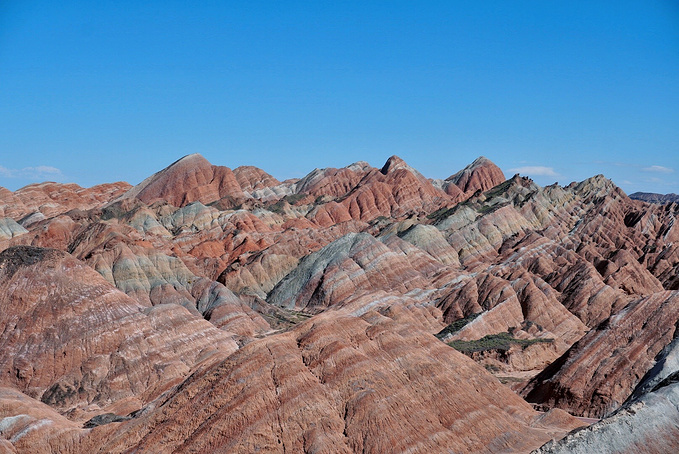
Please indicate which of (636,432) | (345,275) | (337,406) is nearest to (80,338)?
(337,406)

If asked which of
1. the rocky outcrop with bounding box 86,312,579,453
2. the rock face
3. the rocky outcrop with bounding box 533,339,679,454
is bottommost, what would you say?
the rocky outcrop with bounding box 533,339,679,454

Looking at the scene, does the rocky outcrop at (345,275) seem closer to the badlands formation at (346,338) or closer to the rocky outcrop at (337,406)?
the badlands formation at (346,338)

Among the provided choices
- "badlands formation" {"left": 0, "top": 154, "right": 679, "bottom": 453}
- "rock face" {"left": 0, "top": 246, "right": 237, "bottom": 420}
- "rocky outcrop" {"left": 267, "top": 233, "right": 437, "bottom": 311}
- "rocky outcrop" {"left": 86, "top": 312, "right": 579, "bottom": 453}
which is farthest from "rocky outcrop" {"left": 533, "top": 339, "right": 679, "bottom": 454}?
"rocky outcrop" {"left": 267, "top": 233, "right": 437, "bottom": 311}

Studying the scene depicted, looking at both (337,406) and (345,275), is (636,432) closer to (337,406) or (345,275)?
(337,406)

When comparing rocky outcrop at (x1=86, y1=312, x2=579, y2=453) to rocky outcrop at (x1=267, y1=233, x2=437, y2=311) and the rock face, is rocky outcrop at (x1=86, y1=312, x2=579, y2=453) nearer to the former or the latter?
the rock face

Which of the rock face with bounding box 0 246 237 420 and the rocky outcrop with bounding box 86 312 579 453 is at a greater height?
the rock face with bounding box 0 246 237 420

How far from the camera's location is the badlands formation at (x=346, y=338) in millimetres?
39125

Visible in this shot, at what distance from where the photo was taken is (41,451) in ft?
143

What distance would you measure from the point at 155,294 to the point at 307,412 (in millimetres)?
70740

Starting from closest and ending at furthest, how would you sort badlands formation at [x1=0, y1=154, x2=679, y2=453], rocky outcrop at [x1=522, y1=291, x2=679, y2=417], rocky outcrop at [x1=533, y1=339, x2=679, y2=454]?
1. rocky outcrop at [x1=533, y1=339, x2=679, y2=454]
2. badlands formation at [x1=0, y1=154, x2=679, y2=453]
3. rocky outcrop at [x1=522, y1=291, x2=679, y2=417]

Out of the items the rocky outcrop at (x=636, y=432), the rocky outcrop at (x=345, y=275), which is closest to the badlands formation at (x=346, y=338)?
the rocky outcrop at (x=636, y=432)

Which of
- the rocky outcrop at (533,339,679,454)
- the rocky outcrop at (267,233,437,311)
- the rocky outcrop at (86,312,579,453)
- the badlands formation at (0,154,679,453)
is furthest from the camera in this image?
the rocky outcrop at (267,233,437,311)

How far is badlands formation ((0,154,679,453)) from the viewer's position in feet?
128

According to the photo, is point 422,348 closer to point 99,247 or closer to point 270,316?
point 270,316
